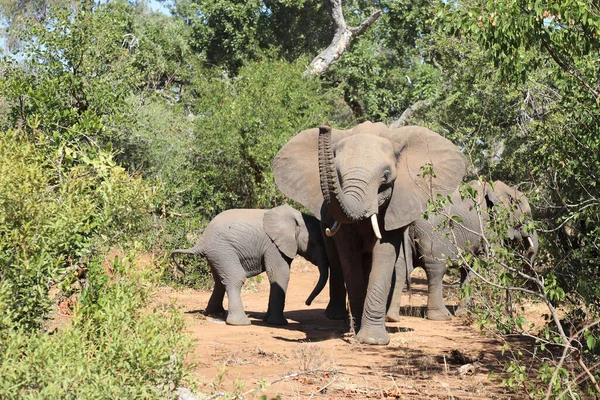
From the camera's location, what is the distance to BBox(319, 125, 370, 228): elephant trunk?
26.1 ft

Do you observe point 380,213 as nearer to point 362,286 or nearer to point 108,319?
point 362,286

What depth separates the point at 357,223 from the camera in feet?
30.1

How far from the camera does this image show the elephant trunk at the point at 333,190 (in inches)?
314

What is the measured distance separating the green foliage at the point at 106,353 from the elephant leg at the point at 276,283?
522 cm

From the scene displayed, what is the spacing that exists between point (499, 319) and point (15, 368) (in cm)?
328

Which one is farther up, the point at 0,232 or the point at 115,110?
the point at 115,110

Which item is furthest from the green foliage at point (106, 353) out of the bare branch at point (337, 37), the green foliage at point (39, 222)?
the bare branch at point (337, 37)

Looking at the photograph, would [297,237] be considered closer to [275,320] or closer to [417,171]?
[275,320]

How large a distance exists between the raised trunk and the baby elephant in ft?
8.56

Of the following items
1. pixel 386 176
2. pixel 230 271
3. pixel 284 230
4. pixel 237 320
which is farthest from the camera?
pixel 230 271

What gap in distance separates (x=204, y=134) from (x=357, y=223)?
372 inches

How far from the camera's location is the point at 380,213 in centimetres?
928

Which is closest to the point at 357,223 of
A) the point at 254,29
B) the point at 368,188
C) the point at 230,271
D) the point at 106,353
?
the point at 368,188

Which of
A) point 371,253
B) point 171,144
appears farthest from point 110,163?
point 171,144
